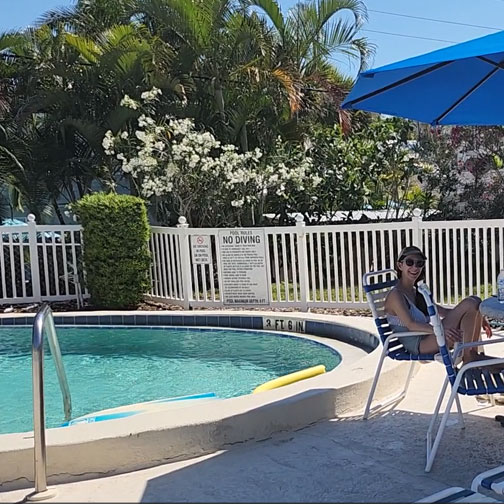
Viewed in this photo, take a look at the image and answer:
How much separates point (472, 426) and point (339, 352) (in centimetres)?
278

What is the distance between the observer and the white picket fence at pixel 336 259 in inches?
304

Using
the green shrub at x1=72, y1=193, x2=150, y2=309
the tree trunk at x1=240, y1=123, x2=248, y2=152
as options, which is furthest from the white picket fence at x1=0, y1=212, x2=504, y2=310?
the tree trunk at x1=240, y1=123, x2=248, y2=152

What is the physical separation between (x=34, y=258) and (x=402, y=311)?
7.08m

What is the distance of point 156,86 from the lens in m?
12.4

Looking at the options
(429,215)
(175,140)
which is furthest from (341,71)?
(175,140)

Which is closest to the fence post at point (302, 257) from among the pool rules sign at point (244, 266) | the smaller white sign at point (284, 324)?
the pool rules sign at point (244, 266)

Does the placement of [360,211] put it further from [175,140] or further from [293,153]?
[175,140]

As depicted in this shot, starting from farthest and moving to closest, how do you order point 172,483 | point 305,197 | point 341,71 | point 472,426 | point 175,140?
point 341,71 → point 305,197 → point 175,140 → point 472,426 → point 172,483

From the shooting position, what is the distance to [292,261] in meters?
8.38

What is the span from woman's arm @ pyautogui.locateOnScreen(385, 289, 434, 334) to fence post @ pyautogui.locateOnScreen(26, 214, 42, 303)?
690 cm

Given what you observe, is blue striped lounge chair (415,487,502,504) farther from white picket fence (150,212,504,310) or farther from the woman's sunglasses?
white picket fence (150,212,504,310)

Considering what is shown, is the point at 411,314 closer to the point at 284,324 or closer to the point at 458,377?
the point at 458,377

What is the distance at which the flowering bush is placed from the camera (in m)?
10.6

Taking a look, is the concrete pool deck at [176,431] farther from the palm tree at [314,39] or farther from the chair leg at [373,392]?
the palm tree at [314,39]
